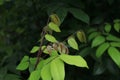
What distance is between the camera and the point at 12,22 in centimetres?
279

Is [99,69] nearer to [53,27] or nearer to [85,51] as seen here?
[85,51]

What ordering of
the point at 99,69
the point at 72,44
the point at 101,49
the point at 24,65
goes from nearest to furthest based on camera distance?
the point at 72,44 → the point at 24,65 → the point at 101,49 → the point at 99,69

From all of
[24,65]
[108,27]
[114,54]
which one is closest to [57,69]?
[24,65]

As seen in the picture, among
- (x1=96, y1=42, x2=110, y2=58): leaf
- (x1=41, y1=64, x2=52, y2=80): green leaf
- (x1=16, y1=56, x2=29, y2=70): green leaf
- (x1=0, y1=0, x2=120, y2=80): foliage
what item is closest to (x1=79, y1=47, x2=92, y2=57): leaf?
(x1=0, y1=0, x2=120, y2=80): foliage

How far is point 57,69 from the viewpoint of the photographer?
1.06 meters

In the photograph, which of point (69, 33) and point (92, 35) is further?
point (69, 33)

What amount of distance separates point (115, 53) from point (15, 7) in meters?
1.41

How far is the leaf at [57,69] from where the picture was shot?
1.05m

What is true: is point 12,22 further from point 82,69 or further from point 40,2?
point 82,69

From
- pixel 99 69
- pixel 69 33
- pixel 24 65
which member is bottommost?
pixel 99 69

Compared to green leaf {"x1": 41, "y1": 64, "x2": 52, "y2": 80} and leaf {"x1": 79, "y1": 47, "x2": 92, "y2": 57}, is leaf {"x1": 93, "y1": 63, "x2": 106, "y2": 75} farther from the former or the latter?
green leaf {"x1": 41, "y1": 64, "x2": 52, "y2": 80}

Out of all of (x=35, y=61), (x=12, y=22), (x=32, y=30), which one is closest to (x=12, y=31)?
(x=12, y=22)

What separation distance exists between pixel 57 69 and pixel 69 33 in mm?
867

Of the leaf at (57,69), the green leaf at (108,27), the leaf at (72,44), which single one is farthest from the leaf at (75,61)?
the green leaf at (108,27)
